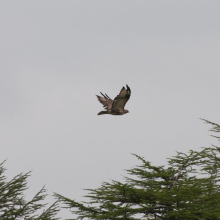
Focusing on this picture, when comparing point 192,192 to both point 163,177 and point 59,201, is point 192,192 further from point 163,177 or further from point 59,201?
point 59,201

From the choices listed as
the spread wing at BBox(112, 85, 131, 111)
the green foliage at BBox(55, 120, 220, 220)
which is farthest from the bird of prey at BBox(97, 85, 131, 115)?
the green foliage at BBox(55, 120, 220, 220)

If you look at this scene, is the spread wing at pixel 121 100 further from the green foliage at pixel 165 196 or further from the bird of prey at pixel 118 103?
the green foliage at pixel 165 196

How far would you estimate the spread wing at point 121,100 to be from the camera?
835 inches

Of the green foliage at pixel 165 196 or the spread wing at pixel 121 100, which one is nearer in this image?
the green foliage at pixel 165 196

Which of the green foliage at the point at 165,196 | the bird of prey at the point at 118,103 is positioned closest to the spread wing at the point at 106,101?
the bird of prey at the point at 118,103

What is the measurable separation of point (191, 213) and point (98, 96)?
1540 cm

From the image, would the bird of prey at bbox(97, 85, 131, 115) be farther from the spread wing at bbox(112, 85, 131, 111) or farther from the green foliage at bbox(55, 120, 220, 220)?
the green foliage at bbox(55, 120, 220, 220)

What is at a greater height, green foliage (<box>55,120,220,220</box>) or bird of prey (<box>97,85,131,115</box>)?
bird of prey (<box>97,85,131,115</box>)

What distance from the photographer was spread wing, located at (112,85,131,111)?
2122cm

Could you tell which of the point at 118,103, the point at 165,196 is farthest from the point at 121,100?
the point at 165,196

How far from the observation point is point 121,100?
21688 mm

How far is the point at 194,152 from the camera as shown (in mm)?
10781

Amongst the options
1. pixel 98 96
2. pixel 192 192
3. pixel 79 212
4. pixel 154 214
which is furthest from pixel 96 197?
pixel 98 96

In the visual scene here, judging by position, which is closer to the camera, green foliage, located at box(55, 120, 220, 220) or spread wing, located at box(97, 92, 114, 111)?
green foliage, located at box(55, 120, 220, 220)
